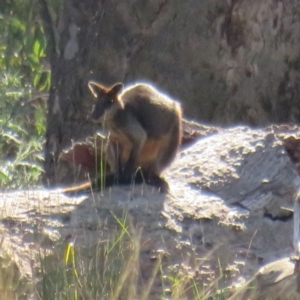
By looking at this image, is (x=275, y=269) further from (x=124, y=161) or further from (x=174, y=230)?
(x=124, y=161)

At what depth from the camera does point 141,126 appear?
22.1ft

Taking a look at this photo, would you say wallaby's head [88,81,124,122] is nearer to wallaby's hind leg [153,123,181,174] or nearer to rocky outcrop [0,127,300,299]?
wallaby's hind leg [153,123,181,174]

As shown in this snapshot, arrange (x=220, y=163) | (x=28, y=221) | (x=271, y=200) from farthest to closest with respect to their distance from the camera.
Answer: (x=220, y=163) → (x=271, y=200) → (x=28, y=221)

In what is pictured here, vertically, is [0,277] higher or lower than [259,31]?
lower

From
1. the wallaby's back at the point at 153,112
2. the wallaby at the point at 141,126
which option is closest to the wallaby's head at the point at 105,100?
the wallaby at the point at 141,126

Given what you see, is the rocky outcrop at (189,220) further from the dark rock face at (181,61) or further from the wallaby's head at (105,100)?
the dark rock face at (181,61)

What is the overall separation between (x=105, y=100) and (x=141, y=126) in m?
0.34

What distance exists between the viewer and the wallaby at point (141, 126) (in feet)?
21.7

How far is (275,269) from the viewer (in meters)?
4.72

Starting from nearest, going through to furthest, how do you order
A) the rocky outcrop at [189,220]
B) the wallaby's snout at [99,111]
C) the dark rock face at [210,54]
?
the rocky outcrop at [189,220] → the wallaby's snout at [99,111] → the dark rock face at [210,54]

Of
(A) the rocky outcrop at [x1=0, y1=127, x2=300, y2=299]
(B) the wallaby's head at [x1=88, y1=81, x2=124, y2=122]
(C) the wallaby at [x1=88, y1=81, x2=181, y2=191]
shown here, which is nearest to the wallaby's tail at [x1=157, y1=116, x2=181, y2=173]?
(C) the wallaby at [x1=88, y1=81, x2=181, y2=191]

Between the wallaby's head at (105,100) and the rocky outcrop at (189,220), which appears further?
the wallaby's head at (105,100)

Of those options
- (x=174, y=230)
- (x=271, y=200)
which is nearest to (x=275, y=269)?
(x=174, y=230)

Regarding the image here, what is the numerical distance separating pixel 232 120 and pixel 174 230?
355 cm
